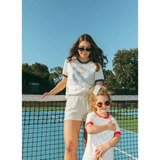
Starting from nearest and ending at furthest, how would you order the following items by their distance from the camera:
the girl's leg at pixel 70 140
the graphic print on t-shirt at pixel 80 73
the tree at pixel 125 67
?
1. the girl's leg at pixel 70 140
2. the graphic print on t-shirt at pixel 80 73
3. the tree at pixel 125 67

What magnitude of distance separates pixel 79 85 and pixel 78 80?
0.17ft

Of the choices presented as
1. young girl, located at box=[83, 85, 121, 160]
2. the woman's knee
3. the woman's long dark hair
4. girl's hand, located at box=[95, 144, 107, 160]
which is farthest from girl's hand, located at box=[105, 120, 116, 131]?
the woman's long dark hair

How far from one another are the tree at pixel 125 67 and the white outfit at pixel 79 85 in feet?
6.15

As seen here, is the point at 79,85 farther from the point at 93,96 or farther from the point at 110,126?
the point at 110,126

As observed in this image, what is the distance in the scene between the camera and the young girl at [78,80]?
1.66 m

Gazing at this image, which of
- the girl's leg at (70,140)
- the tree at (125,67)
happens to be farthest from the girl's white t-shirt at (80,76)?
the tree at (125,67)

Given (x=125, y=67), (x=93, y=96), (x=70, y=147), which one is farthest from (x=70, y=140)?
(x=125, y=67)

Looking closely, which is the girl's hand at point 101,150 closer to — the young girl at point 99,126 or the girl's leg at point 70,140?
the young girl at point 99,126

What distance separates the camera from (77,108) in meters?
1.70

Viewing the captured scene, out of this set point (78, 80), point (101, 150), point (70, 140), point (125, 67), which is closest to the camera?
point (101, 150)
